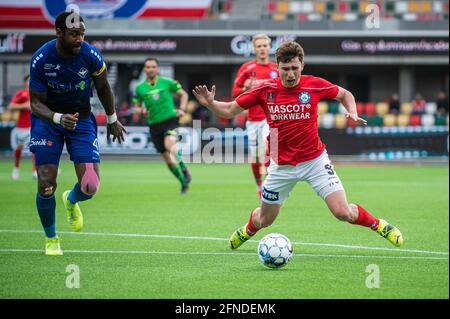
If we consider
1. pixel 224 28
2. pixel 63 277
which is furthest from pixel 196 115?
pixel 63 277

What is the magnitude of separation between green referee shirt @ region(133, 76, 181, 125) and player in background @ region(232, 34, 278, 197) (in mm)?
2640

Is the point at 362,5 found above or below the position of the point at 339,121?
above

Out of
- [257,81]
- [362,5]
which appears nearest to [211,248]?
[257,81]

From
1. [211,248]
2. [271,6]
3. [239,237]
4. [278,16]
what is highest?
[271,6]

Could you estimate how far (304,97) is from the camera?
923 centimetres

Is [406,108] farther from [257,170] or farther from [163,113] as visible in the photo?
[257,170]

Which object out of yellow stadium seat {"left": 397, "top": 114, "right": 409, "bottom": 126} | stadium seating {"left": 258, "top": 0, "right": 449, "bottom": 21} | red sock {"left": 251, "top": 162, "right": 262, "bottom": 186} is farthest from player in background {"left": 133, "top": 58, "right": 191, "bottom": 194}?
stadium seating {"left": 258, "top": 0, "right": 449, "bottom": 21}

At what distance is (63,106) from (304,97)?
8.14 ft

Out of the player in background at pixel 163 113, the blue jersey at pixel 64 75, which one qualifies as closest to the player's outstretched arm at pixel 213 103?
the blue jersey at pixel 64 75

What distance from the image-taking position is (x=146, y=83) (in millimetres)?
18016

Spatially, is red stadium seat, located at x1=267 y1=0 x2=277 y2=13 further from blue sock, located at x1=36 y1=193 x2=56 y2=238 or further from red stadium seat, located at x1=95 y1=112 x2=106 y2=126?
blue sock, located at x1=36 y1=193 x2=56 y2=238

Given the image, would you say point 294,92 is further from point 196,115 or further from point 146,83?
point 196,115

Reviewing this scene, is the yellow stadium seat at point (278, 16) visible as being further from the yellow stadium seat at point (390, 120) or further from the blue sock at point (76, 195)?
the blue sock at point (76, 195)
